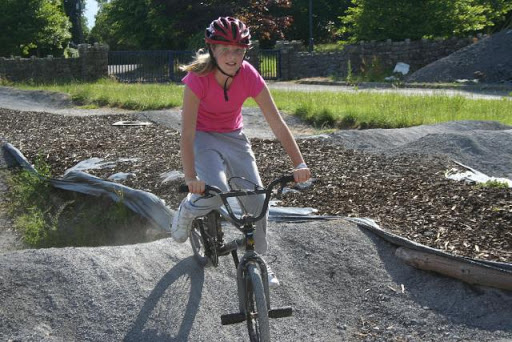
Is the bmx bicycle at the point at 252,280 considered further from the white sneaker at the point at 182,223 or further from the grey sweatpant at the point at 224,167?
the white sneaker at the point at 182,223

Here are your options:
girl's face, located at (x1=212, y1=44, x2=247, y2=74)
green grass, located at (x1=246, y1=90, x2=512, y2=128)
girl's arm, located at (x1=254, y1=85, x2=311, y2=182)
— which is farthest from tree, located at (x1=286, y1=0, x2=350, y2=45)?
girl's face, located at (x1=212, y1=44, x2=247, y2=74)

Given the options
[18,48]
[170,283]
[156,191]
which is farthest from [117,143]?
[18,48]

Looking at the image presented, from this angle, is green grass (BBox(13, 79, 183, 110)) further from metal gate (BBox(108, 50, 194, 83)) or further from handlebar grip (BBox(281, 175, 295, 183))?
handlebar grip (BBox(281, 175, 295, 183))

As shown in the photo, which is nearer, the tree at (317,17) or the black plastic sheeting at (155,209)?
the black plastic sheeting at (155,209)

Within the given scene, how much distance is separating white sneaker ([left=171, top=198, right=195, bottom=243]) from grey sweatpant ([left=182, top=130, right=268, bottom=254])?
6cm

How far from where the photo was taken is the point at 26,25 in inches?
1432

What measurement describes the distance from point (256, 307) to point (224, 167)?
3.54 feet

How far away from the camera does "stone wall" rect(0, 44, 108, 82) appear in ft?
100

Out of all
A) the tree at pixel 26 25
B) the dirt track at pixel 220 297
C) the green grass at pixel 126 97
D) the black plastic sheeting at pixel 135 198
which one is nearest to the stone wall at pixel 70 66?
the tree at pixel 26 25

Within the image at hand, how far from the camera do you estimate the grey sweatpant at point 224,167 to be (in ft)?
15.5

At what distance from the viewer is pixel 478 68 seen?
83.9ft

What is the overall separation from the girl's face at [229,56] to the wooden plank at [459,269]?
6.72ft

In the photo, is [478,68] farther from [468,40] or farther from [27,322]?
[27,322]

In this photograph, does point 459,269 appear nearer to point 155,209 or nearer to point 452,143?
point 155,209
